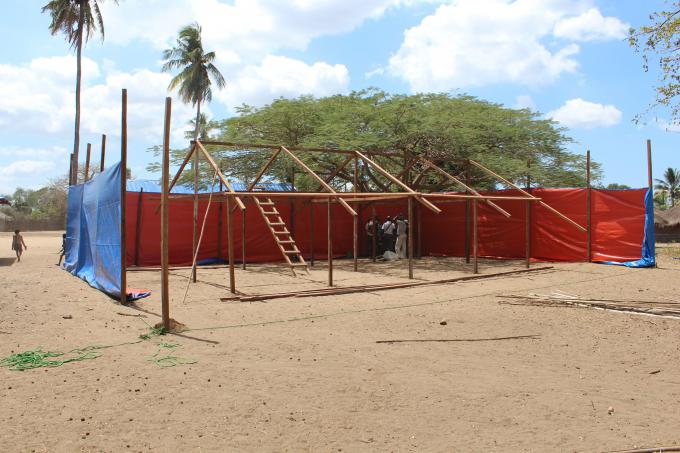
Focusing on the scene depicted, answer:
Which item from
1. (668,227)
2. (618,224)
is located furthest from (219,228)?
(668,227)

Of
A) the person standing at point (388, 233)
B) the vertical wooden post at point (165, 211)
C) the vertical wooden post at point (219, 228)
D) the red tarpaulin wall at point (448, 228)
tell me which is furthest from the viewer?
the person standing at point (388, 233)

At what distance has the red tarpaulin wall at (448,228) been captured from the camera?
1394 cm

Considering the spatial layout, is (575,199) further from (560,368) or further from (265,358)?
(265,358)

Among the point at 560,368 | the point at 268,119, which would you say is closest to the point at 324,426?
the point at 560,368

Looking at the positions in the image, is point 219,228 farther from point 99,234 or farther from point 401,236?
point 99,234

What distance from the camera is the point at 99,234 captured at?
9297 millimetres

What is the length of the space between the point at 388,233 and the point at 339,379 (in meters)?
12.5

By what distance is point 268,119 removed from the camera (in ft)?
55.9

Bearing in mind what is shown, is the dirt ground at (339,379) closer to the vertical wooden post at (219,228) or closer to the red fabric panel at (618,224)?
the red fabric panel at (618,224)

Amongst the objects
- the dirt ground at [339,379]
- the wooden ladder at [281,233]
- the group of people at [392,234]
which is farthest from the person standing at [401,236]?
the dirt ground at [339,379]

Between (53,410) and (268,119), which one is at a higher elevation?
(268,119)

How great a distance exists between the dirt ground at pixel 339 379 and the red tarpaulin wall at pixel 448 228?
654 centimetres

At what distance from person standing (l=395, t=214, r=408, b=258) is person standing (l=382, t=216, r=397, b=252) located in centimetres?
26

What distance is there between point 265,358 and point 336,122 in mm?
11931
